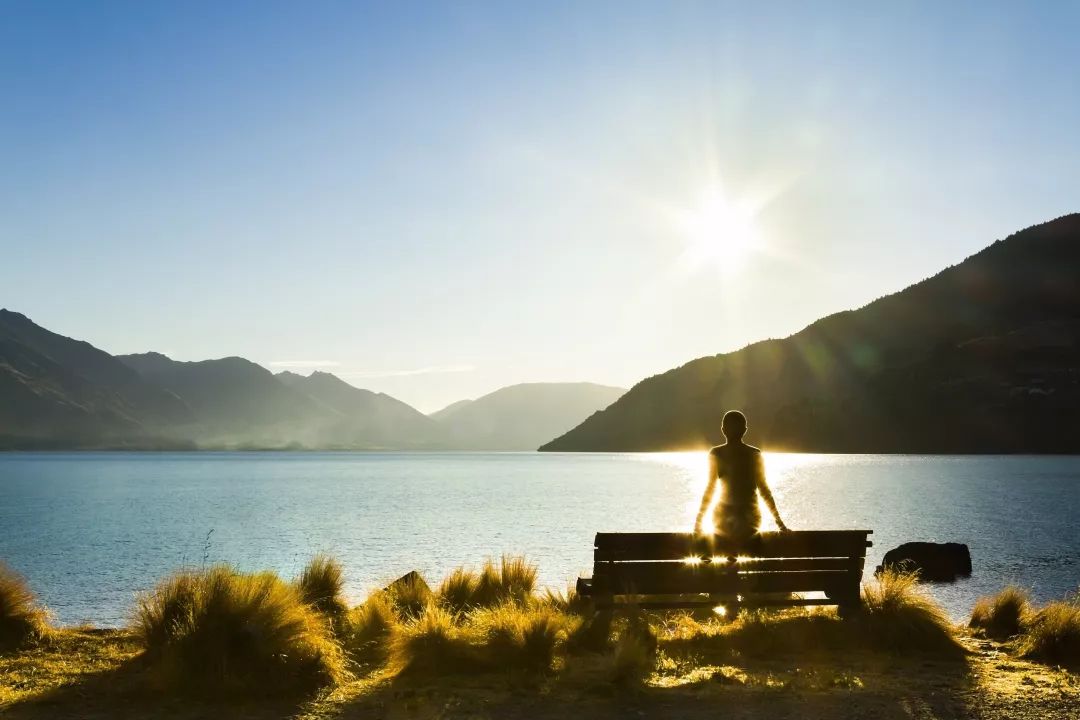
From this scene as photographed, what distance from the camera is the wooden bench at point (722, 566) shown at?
9.82m

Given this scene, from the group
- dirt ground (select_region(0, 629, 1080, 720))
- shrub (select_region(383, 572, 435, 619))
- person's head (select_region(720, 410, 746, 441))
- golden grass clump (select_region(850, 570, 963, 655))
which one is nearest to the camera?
dirt ground (select_region(0, 629, 1080, 720))

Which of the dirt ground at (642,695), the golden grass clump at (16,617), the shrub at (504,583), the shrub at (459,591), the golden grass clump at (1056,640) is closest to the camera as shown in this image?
→ the dirt ground at (642,695)

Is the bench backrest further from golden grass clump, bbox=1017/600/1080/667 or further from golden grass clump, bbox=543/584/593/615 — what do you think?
golden grass clump, bbox=1017/600/1080/667

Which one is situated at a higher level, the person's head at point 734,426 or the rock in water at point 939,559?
the person's head at point 734,426

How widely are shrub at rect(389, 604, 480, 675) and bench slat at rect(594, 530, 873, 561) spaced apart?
197 cm

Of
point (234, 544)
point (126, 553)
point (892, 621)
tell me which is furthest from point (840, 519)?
point (892, 621)

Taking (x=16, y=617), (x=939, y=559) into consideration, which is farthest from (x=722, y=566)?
(x=939, y=559)

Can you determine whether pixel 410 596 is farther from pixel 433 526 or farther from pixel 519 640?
pixel 433 526

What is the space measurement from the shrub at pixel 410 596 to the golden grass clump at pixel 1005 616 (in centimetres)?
736

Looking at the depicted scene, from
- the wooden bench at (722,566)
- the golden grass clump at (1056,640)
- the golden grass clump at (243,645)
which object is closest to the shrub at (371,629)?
the golden grass clump at (243,645)

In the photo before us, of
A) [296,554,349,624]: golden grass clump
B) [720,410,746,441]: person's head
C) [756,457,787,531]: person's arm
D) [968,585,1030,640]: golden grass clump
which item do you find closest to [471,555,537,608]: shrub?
[296,554,349,624]: golden grass clump

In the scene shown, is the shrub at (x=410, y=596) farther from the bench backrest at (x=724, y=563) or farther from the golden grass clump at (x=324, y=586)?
the bench backrest at (x=724, y=563)

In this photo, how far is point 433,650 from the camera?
8.38 meters

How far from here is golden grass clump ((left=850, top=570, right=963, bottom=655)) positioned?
9.34 m
